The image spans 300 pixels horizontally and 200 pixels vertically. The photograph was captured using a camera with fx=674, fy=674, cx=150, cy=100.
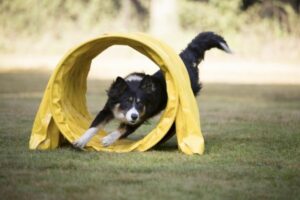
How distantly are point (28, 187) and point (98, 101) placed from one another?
842 centimetres

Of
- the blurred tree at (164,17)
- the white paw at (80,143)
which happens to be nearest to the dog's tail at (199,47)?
the white paw at (80,143)

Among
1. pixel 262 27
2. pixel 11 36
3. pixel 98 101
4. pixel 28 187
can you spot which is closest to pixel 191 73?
pixel 28 187

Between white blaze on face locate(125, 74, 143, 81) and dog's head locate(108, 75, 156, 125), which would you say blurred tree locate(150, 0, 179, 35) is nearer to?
white blaze on face locate(125, 74, 143, 81)

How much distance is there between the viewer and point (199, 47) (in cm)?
898

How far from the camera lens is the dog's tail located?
884 cm

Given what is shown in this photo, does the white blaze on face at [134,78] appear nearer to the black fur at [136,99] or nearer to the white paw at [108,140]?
the black fur at [136,99]

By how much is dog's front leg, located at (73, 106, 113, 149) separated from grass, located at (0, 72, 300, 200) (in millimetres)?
114

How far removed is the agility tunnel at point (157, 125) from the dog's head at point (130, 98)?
23 cm

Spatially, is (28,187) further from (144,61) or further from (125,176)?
(144,61)

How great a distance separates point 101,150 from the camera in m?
7.57

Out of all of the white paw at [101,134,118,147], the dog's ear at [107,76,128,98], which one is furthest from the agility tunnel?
the dog's ear at [107,76,128,98]

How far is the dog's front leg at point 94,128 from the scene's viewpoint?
295 inches

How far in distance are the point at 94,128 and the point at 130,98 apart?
1.74ft

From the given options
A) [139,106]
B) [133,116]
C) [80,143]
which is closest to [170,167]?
[133,116]
